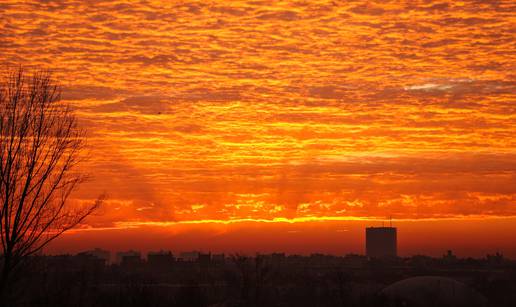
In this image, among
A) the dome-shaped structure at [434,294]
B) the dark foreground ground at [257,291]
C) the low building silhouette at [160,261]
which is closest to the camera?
the dark foreground ground at [257,291]

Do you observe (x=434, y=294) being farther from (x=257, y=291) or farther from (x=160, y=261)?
(x=160, y=261)

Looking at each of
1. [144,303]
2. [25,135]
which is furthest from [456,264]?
[25,135]

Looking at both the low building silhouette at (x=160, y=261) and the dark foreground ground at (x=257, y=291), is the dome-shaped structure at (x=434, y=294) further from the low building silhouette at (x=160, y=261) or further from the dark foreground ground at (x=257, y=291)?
the low building silhouette at (x=160, y=261)

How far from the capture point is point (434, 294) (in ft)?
259

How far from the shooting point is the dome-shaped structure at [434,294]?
75625mm

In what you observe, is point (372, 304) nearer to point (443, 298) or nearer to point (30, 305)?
point (443, 298)

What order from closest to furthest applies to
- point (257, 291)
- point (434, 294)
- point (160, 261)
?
point (257, 291) → point (434, 294) → point (160, 261)

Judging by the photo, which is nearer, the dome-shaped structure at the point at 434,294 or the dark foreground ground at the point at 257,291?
the dark foreground ground at the point at 257,291

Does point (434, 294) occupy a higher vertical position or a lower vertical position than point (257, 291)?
lower

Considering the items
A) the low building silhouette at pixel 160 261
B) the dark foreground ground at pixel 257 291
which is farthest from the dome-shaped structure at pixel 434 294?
the low building silhouette at pixel 160 261

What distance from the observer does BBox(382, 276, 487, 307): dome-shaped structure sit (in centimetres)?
7562

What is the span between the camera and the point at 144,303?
1662 inches

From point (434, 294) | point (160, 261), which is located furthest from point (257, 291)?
point (160, 261)

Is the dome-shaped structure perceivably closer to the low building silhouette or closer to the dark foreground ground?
the dark foreground ground
